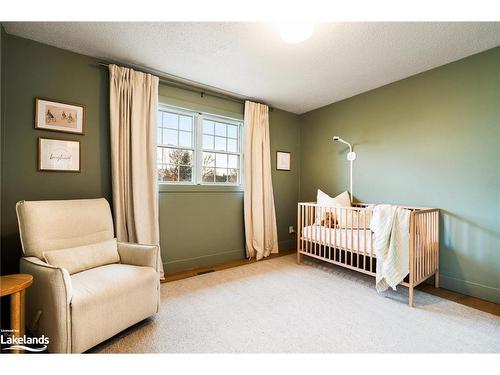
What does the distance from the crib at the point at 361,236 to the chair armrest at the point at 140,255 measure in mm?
1945

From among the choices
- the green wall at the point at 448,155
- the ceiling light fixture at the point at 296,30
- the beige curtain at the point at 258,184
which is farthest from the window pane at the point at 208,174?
the green wall at the point at 448,155

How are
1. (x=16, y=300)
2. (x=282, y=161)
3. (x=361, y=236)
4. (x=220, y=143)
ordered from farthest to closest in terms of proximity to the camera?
1. (x=282, y=161)
2. (x=220, y=143)
3. (x=361, y=236)
4. (x=16, y=300)

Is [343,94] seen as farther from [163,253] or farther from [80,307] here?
[80,307]

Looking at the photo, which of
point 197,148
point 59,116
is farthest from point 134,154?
point 197,148

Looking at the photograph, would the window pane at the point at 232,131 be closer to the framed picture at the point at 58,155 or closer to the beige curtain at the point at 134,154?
the beige curtain at the point at 134,154

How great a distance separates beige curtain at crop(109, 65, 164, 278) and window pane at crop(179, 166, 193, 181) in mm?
447

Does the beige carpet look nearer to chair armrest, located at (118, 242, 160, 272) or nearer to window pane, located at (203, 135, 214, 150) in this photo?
chair armrest, located at (118, 242, 160, 272)

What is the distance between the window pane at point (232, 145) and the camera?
3305 mm

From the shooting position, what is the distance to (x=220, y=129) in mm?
3223

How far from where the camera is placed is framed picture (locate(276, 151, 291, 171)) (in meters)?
3.71

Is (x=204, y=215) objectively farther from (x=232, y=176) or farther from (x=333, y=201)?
(x=333, y=201)

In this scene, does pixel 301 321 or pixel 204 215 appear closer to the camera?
pixel 301 321

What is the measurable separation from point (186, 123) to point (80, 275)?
205 cm

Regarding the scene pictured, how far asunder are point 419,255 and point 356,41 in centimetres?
203
